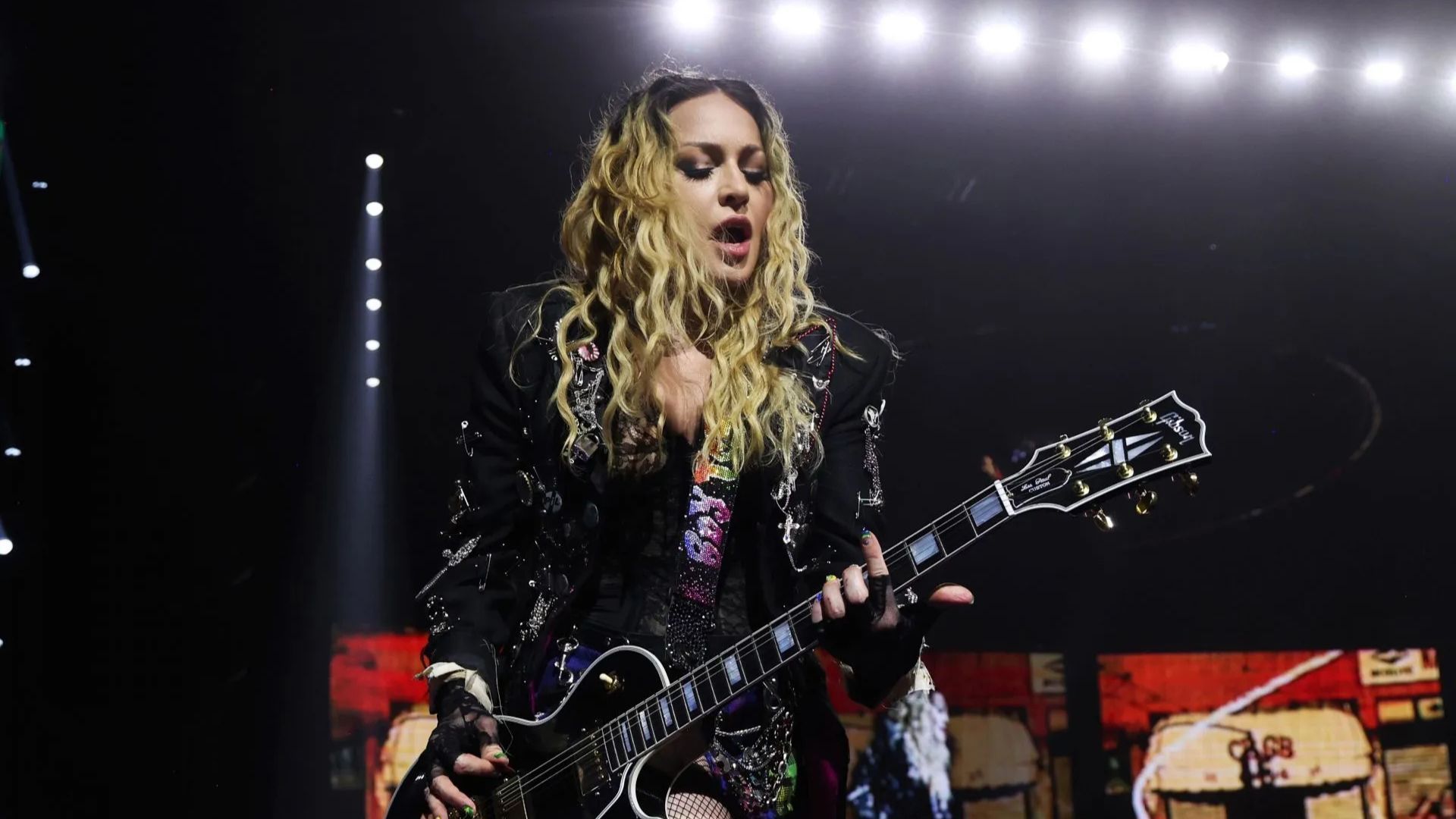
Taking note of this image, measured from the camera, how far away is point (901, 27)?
5.39m

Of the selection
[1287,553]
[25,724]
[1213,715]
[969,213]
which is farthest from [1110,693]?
[25,724]

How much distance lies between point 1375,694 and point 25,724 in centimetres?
616

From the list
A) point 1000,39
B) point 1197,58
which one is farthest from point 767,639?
point 1197,58

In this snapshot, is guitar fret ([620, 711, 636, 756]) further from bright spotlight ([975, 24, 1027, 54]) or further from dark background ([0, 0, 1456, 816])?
bright spotlight ([975, 24, 1027, 54])

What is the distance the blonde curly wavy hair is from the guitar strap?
0.09 ft

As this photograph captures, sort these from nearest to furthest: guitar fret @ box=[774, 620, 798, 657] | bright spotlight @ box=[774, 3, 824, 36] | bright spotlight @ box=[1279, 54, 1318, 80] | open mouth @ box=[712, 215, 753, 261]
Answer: guitar fret @ box=[774, 620, 798, 657], open mouth @ box=[712, 215, 753, 261], bright spotlight @ box=[774, 3, 824, 36], bright spotlight @ box=[1279, 54, 1318, 80]

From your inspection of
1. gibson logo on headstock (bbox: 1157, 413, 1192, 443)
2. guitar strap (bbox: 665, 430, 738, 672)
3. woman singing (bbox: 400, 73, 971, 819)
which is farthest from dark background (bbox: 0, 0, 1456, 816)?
gibson logo on headstock (bbox: 1157, 413, 1192, 443)

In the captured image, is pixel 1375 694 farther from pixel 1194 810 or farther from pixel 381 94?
pixel 381 94

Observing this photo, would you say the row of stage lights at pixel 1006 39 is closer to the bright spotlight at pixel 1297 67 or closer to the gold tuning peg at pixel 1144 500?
the bright spotlight at pixel 1297 67

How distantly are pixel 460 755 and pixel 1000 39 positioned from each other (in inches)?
181

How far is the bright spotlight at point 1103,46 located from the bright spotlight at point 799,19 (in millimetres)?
1279

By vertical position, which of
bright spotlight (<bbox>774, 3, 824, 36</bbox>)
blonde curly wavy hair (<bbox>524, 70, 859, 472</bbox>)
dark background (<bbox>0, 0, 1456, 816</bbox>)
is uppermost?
bright spotlight (<bbox>774, 3, 824, 36</bbox>)

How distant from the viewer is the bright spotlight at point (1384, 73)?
18.7 ft

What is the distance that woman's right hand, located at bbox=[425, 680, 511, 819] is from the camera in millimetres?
1866
